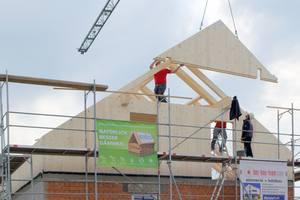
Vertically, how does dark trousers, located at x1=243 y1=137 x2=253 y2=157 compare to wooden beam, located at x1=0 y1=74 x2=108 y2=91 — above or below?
below

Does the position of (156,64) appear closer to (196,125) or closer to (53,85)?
(196,125)

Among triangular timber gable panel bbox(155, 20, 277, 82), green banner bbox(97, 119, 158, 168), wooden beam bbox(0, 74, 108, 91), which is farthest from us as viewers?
triangular timber gable panel bbox(155, 20, 277, 82)

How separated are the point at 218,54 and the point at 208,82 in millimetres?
1048

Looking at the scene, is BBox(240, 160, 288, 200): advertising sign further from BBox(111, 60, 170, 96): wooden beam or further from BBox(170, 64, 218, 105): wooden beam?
BBox(111, 60, 170, 96): wooden beam

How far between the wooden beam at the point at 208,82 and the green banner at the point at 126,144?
11.2ft

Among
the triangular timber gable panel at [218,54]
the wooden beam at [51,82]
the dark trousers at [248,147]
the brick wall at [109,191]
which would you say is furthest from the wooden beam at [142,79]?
the dark trousers at [248,147]

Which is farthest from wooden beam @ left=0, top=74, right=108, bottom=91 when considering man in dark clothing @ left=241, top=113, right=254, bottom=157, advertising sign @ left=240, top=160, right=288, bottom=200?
advertising sign @ left=240, top=160, right=288, bottom=200

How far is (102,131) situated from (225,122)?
5387 mm

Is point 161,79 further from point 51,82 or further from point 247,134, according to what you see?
point 51,82

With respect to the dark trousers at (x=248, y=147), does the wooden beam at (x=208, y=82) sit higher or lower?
higher

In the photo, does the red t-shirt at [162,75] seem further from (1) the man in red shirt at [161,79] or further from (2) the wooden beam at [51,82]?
(2) the wooden beam at [51,82]

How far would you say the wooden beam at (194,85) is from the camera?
1677cm

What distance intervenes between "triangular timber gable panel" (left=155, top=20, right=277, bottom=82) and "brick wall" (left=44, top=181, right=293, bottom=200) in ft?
13.2

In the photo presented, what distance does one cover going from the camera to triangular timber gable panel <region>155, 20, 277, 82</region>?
52.6 ft
